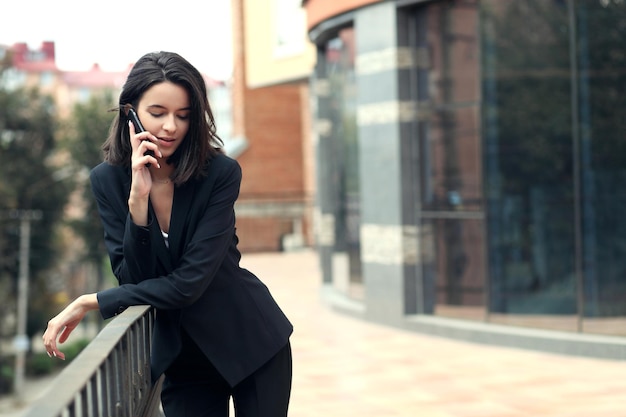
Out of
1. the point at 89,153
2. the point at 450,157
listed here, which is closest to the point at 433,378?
the point at 450,157

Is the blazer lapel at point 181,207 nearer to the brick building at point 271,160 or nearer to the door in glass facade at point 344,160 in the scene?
the door in glass facade at point 344,160

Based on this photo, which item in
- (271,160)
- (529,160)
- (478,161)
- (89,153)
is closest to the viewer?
(529,160)

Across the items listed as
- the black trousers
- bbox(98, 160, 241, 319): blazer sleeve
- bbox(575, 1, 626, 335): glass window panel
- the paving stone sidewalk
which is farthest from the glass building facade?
bbox(98, 160, 241, 319): blazer sleeve

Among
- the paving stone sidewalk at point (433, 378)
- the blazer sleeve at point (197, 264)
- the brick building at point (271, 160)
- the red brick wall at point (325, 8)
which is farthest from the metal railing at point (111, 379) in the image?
the brick building at point (271, 160)

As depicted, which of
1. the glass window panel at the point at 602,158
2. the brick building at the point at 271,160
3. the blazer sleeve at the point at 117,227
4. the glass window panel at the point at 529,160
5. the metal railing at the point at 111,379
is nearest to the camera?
the metal railing at the point at 111,379

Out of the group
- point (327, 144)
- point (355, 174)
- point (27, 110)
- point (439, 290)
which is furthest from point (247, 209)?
point (27, 110)

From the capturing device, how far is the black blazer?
291 cm

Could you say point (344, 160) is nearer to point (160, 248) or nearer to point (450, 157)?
point (450, 157)

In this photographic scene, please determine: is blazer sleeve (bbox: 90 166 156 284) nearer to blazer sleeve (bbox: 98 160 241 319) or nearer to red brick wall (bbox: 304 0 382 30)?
blazer sleeve (bbox: 98 160 241 319)

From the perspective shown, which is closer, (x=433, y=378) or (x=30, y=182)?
(x=433, y=378)

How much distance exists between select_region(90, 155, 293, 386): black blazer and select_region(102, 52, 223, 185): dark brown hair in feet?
0.20

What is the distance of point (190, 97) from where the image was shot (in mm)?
2928

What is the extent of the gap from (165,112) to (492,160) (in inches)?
293

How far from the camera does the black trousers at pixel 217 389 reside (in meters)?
3.02
